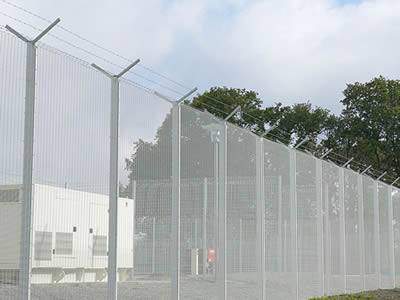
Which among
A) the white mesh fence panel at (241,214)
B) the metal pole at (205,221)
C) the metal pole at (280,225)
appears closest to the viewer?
the metal pole at (205,221)

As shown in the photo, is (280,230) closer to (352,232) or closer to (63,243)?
(352,232)

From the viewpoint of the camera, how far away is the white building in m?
7.70

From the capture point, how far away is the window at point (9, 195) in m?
7.53

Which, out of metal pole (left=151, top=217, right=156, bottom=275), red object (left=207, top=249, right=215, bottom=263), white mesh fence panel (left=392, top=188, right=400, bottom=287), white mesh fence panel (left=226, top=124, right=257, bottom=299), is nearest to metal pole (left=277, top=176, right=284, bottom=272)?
white mesh fence panel (left=226, top=124, right=257, bottom=299)

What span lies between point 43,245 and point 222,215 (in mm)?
5439

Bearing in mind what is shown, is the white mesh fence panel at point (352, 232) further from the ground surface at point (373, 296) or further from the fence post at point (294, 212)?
the fence post at point (294, 212)

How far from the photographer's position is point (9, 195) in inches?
301

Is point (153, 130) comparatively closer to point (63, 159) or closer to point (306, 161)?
point (63, 159)

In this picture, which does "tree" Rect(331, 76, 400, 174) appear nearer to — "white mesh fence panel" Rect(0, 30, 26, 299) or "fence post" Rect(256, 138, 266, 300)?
"fence post" Rect(256, 138, 266, 300)

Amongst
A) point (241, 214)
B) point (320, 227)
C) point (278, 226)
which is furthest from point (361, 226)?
point (241, 214)

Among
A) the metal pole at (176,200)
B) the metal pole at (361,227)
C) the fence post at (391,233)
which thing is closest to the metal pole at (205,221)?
the metal pole at (176,200)

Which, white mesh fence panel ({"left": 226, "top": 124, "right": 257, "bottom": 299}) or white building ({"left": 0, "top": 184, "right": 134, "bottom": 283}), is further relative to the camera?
white mesh fence panel ({"left": 226, "top": 124, "right": 257, "bottom": 299})

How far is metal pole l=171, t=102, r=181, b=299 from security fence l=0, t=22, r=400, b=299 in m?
0.02

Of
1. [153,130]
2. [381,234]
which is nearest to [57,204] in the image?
[153,130]
